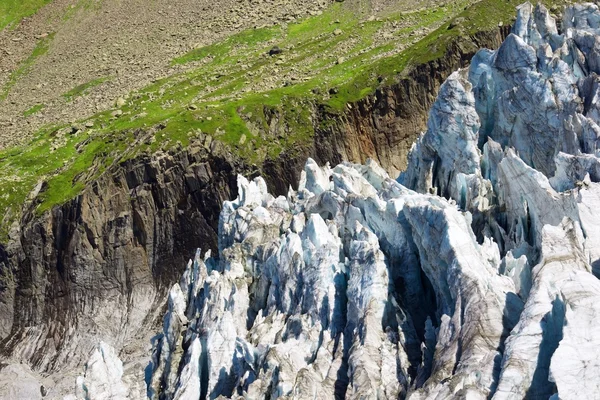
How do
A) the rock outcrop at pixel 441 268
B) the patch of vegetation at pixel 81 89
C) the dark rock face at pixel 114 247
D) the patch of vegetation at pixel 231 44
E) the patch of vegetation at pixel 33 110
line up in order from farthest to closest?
1. the patch of vegetation at pixel 231 44
2. the patch of vegetation at pixel 81 89
3. the patch of vegetation at pixel 33 110
4. the dark rock face at pixel 114 247
5. the rock outcrop at pixel 441 268

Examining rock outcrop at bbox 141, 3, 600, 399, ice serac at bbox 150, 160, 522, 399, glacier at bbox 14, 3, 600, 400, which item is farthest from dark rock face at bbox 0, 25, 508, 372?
ice serac at bbox 150, 160, 522, 399

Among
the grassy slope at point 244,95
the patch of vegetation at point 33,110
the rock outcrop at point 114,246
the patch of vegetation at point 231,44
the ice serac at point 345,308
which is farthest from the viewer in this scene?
the patch of vegetation at point 231,44

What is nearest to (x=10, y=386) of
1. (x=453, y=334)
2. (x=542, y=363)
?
(x=453, y=334)

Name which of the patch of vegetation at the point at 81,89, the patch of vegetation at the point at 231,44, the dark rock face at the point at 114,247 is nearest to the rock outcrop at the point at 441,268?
the dark rock face at the point at 114,247

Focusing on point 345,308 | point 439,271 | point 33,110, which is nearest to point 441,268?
point 439,271

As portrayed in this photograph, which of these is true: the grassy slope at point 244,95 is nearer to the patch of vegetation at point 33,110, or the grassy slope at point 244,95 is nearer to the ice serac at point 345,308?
the patch of vegetation at point 33,110

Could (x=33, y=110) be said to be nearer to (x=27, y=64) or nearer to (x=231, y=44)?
(x=27, y=64)

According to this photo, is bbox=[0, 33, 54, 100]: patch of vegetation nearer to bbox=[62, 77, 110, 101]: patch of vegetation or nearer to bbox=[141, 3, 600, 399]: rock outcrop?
bbox=[62, 77, 110, 101]: patch of vegetation
